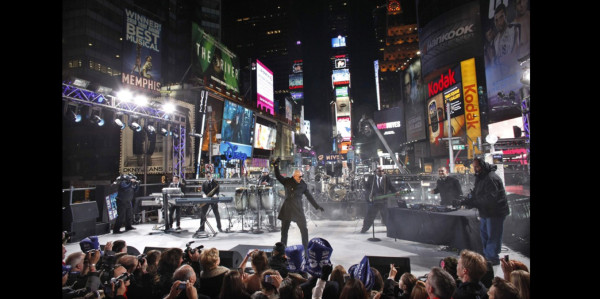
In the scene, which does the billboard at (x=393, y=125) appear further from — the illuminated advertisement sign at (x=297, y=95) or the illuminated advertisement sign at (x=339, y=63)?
the illuminated advertisement sign at (x=297, y=95)

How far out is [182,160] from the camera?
1673 centimetres

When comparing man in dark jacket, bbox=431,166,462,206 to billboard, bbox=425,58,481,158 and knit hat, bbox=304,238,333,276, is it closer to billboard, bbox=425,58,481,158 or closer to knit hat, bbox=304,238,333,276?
knit hat, bbox=304,238,333,276

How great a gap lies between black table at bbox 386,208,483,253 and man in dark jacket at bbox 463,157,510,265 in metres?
0.43

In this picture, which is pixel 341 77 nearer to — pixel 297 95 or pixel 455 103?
pixel 297 95

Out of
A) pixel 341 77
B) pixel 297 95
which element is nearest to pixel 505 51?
pixel 341 77

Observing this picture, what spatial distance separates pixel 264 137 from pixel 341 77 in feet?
86.1

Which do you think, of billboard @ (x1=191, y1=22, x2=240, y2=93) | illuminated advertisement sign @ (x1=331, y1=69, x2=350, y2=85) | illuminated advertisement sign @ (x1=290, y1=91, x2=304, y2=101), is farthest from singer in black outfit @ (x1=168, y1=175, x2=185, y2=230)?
illuminated advertisement sign @ (x1=290, y1=91, x2=304, y2=101)

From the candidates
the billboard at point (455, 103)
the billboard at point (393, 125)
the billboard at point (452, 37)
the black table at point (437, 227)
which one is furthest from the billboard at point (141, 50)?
the billboard at point (393, 125)

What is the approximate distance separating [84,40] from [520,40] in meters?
39.8

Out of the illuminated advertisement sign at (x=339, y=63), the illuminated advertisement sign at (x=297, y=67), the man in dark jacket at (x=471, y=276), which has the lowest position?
the man in dark jacket at (x=471, y=276)

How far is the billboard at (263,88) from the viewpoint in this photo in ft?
112

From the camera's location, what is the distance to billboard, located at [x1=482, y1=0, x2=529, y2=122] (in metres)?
15.9

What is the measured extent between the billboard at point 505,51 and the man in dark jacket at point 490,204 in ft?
40.2
